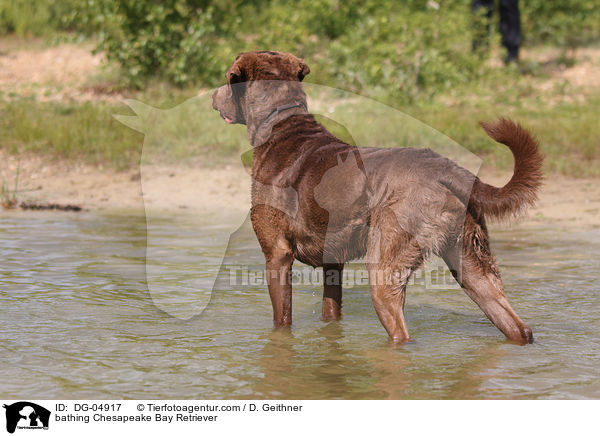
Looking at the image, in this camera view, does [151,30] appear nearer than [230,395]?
No

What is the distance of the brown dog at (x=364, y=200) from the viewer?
455 centimetres

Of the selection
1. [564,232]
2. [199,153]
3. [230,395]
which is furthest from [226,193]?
[230,395]

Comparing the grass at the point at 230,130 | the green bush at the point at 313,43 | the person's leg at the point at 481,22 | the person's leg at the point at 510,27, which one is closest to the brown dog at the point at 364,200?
the grass at the point at 230,130

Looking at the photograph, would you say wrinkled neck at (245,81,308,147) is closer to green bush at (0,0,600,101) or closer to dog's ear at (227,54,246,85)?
dog's ear at (227,54,246,85)

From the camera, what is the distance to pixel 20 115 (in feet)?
37.5

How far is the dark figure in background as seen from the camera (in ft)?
49.4

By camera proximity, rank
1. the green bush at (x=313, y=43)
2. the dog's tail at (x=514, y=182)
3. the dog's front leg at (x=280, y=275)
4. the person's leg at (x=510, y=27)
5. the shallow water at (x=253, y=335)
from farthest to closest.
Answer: the person's leg at (x=510, y=27)
the green bush at (x=313, y=43)
the dog's front leg at (x=280, y=275)
the dog's tail at (x=514, y=182)
the shallow water at (x=253, y=335)

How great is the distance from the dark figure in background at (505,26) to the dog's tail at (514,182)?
425 inches

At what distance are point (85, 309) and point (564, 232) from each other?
5057 mm

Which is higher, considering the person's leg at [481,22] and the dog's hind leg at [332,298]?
the person's leg at [481,22]
